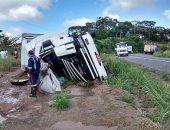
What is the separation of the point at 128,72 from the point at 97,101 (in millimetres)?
6220

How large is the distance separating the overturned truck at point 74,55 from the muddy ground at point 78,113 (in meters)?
2.77

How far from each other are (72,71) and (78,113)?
702 centimetres

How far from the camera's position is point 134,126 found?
9.41m

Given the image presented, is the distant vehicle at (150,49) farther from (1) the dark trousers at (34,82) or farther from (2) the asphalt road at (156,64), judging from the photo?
(1) the dark trousers at (34,82)

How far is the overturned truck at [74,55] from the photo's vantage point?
17.9m

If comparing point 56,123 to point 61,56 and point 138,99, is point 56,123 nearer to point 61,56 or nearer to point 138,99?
point 138,99

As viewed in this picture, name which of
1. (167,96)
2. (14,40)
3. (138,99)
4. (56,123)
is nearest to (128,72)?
(138,99)

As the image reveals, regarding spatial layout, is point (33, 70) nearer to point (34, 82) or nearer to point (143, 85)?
point (34, 82)

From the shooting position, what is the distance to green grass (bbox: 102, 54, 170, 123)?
10.3 metres

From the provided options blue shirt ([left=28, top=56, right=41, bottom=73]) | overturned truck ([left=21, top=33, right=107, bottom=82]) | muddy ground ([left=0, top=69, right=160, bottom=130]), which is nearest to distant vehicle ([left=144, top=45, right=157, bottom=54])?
overturned truck ([left=21, top=33, right=107, bottom=82])

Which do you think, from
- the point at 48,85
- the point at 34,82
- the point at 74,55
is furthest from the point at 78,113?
the point at 74,55

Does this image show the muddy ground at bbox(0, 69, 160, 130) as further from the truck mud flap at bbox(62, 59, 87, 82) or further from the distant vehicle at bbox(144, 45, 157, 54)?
the distant vehicle at bbox(144, 45, 157, 54)

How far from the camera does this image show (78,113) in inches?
450

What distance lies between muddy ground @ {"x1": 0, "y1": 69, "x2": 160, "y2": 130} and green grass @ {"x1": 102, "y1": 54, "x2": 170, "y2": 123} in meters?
0.41
